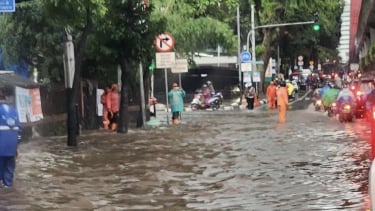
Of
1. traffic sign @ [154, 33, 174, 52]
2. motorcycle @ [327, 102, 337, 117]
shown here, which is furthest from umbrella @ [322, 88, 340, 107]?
traffic sign @ [154, 33, 174, 52]

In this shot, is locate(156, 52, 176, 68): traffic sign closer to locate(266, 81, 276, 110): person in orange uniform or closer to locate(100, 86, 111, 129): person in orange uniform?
locate(100, 86, 111, 129): person in orange uniform

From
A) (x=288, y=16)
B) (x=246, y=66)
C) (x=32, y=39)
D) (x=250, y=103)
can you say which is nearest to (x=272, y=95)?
(x=250, y=103)

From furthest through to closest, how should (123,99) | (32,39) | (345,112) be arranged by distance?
(32,39) < (345,112) < (123,99)

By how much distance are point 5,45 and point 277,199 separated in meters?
20.9

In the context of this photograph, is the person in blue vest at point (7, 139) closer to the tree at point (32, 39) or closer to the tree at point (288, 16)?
the tree at point (32, 39)

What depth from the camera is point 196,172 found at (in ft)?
45.0

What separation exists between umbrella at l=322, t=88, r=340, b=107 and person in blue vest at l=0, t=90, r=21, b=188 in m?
20.5

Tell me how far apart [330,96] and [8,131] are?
2154 cm

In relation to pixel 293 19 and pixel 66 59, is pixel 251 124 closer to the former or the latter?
pixel 66 59

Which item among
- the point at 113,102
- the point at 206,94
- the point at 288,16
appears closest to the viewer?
the point at 113,102

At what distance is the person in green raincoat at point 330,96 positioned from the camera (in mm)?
30734

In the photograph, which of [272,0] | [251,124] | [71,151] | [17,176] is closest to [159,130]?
[251,124]

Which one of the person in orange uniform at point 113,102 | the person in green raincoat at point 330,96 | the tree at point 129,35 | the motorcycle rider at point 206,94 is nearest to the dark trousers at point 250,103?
the motorcycle rider at point 206,94

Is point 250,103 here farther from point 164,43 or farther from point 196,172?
point 196,172
